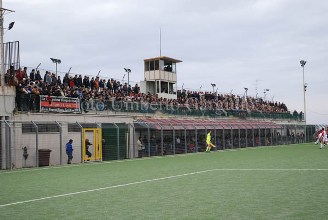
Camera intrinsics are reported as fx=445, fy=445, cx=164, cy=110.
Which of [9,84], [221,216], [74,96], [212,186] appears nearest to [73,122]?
[74,96]

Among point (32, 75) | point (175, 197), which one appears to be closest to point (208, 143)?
point (32, 75)

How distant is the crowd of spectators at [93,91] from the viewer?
27.5 meters

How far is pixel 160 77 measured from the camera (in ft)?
171

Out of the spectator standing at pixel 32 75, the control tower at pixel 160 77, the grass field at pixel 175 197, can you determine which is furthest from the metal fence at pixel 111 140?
the control tower at pixel 160 77

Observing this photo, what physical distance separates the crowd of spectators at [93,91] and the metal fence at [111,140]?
82.2 inches

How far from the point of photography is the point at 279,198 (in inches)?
422

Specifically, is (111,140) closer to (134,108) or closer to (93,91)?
(93,91)

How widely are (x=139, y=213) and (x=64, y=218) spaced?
60.1 inches

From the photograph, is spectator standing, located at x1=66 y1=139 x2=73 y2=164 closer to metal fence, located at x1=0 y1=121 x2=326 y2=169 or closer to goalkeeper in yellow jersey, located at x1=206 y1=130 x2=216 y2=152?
metal fence, located at x1=0 y1=121 x2=326 y2=169

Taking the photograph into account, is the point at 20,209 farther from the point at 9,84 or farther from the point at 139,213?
the point at 9,84

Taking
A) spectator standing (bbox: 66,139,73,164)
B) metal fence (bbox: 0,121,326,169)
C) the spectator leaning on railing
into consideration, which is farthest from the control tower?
spectator standing (bbox: 66,139,73,164)

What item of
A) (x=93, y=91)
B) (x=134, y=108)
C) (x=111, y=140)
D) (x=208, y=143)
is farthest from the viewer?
(x=208, y=143)

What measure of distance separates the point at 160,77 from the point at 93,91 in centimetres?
1955

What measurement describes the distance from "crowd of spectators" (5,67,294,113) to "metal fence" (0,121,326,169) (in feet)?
6.85
